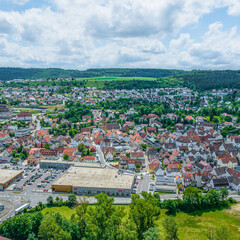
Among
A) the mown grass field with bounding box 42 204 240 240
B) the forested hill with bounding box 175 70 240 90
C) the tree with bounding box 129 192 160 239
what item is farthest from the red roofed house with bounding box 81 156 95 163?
the forested hill with bounding box 175 70 240 90

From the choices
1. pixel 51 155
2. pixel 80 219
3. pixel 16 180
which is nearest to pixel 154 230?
pixel 80 219

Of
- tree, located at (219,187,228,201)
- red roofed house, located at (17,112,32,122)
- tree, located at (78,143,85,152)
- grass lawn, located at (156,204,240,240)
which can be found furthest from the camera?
red roofed house, located at (17,112,32,122)

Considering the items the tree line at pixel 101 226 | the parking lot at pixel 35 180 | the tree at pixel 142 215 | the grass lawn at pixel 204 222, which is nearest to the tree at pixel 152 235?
the tree line at pixel 101 226

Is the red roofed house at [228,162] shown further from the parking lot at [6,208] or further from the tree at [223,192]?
the parking lot at [6,208]

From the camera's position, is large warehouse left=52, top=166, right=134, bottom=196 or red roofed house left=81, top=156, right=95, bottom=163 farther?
red roofed house left=81, top=156, right=95, bottom=163

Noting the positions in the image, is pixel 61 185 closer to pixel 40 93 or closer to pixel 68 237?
pixel 68 237

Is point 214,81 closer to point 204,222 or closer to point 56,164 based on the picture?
point 56,164

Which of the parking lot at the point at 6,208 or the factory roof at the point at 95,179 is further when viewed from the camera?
the factory roof at the point at 95,179

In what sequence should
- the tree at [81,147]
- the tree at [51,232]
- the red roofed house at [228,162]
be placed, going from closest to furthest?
the tree at [51,232], the red roofed house at [228,162], the tree at [81,147]

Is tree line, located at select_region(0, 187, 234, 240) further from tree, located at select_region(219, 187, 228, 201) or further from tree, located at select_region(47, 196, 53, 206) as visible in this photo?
tree, located at select_region(219, 187, 228, 201)
